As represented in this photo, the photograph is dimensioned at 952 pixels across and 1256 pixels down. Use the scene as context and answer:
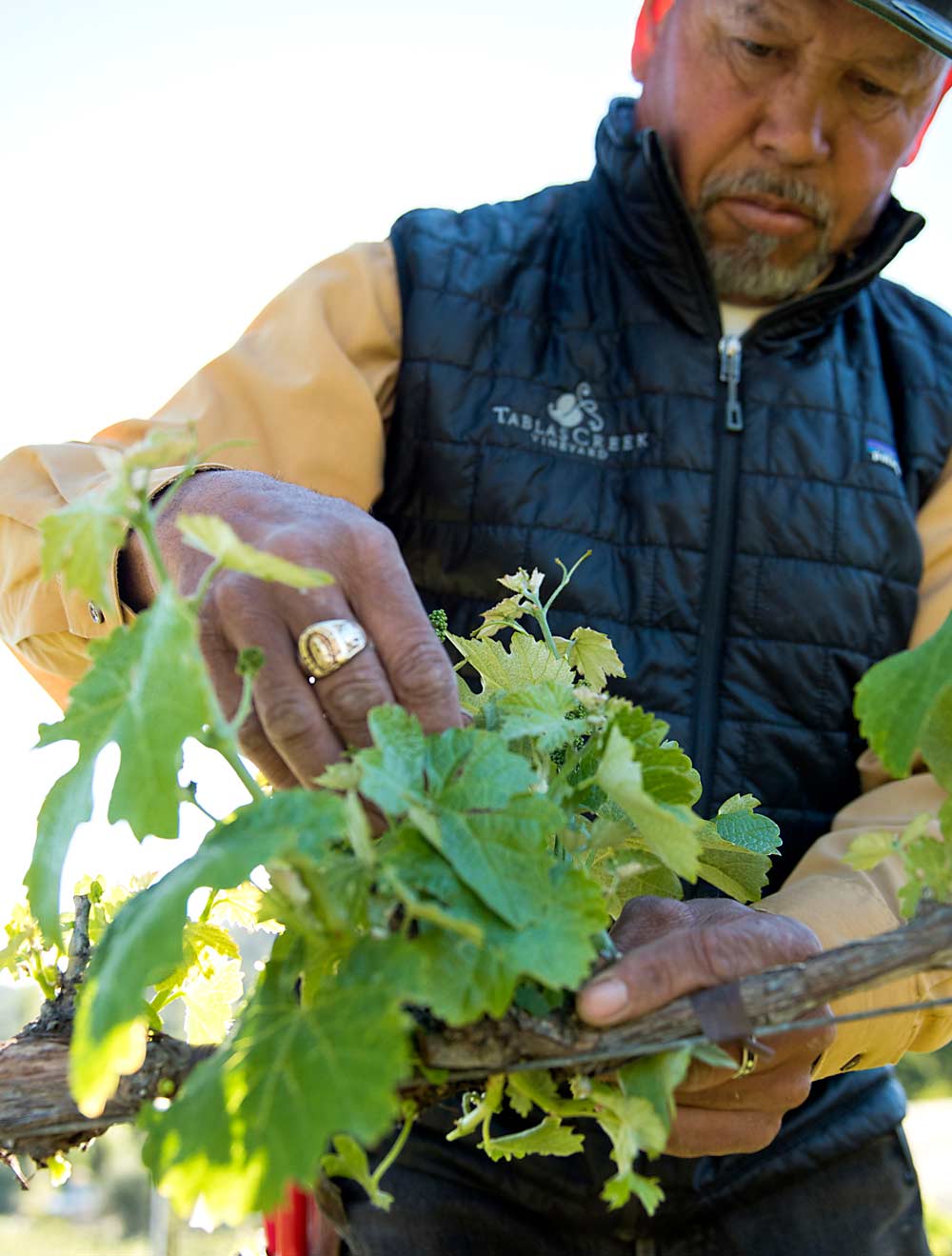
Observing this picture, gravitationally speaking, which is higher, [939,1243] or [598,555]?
[598,555]

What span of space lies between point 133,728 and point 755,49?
155 cm

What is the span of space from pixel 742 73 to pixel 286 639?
1.32 m

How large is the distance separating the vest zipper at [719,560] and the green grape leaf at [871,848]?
89 centimetres

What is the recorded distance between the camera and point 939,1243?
15.6ft

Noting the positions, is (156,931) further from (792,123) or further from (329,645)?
(792,123)

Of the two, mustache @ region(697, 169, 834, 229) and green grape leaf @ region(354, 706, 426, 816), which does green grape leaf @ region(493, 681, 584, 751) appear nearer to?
green grape leaf @ region(354, 706, 426, 816)

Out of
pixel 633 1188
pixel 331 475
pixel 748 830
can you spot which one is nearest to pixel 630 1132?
pixel 633 1188

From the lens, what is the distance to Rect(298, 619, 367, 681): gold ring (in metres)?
0.90

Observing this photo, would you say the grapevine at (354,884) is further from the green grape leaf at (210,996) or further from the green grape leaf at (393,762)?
the green grape leaf at (210,996)

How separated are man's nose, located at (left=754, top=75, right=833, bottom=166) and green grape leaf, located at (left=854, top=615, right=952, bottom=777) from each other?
1.28 m

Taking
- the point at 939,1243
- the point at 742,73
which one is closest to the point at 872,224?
the point at 742,73

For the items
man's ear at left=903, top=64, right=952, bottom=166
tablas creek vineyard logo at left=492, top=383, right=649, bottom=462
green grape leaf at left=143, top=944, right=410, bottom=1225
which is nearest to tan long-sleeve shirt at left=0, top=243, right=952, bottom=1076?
tablas creek vineyard logo at left=492, top=383, right=649, bottom=462

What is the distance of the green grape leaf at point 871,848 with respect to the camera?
0.80 metres

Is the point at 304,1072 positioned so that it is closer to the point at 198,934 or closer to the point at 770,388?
the point at 198,934
